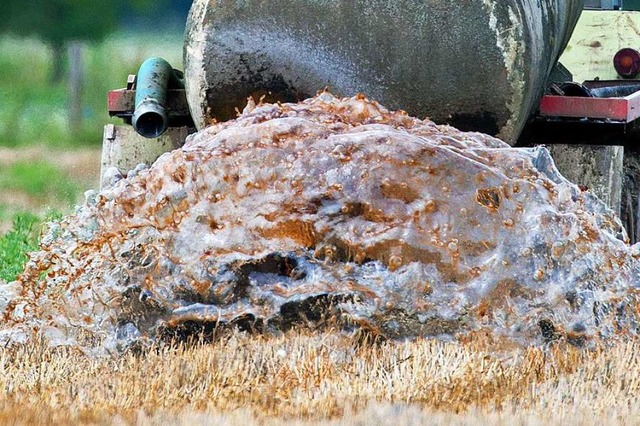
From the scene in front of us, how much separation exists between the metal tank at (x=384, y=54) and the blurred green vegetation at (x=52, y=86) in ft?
30.7

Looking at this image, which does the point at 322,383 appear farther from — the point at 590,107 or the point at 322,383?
the point at 590,107

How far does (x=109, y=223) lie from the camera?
4730 mm

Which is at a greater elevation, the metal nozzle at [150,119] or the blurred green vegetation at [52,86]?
→ the blurred green vegetation at [52,86]

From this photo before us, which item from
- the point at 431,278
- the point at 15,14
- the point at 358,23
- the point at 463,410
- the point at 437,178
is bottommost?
the point at 463,410

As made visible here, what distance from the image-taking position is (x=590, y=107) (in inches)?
225

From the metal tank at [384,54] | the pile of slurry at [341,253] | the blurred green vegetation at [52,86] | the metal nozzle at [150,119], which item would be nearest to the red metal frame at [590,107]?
the metal tank at [384,54]

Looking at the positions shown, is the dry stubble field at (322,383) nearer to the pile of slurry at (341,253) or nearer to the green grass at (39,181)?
the pile of slurry at (341,253)

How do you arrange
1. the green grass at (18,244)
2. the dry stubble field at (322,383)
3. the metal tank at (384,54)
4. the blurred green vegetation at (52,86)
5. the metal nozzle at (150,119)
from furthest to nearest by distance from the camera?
the blurred green vegetation at (52,86) → the green grass at (18,244) → the metal nozzle at (150,119) → the metal tank at (384,54) → the dry stubble field at (322,383)

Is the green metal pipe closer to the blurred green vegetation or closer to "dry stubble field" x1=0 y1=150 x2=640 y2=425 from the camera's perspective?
"dry stubble field" x1=0 y1=150 x2=640 y2=425

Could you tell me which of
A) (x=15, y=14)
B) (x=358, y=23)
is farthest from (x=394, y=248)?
(x=15, y=14)

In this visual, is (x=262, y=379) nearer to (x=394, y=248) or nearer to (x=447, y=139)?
(x=394, y=248)

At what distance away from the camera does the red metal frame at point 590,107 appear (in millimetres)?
5672

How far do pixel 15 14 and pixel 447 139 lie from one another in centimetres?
1201

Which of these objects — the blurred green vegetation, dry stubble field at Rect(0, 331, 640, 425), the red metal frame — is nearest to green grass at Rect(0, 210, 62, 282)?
the red metal frame
